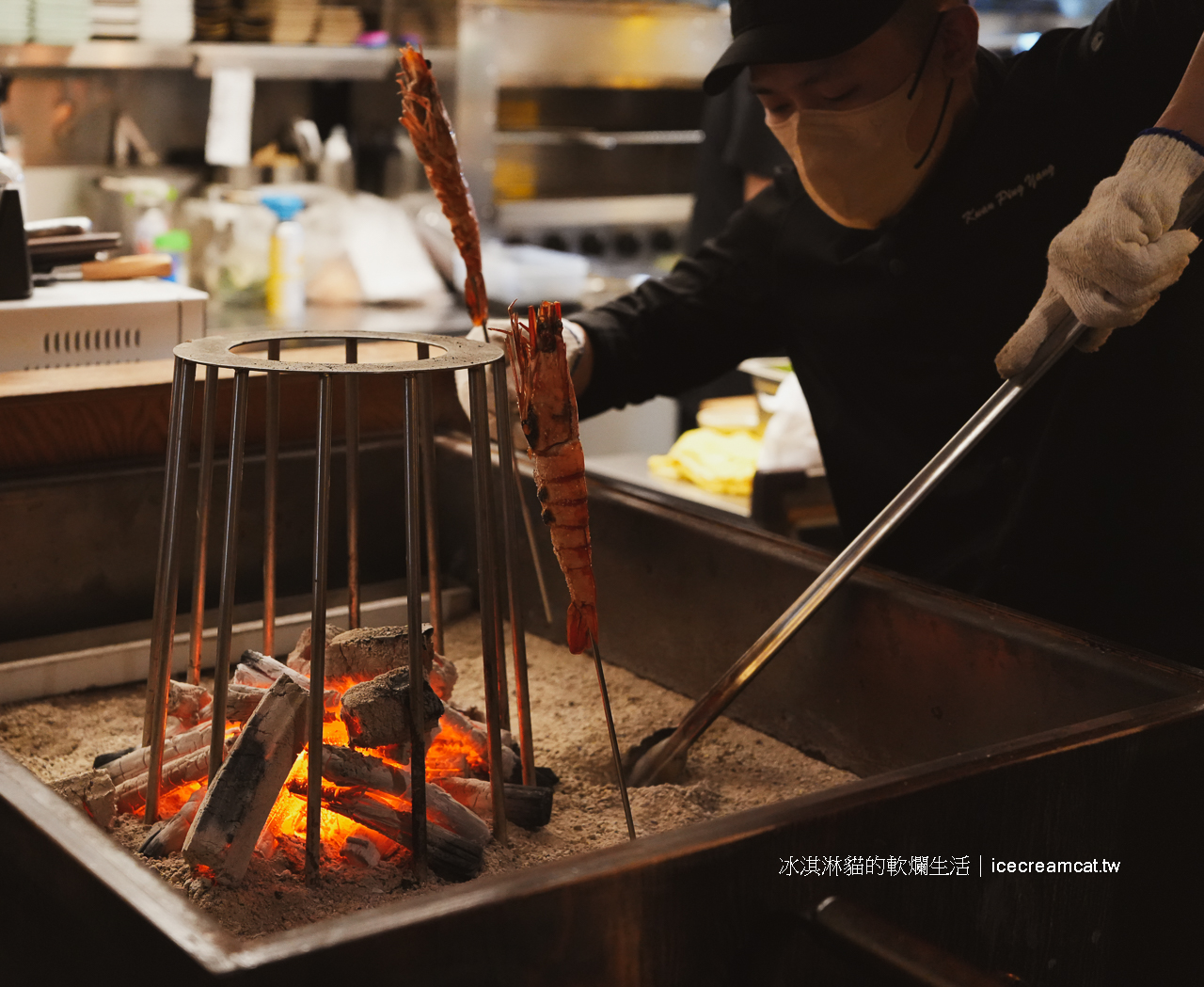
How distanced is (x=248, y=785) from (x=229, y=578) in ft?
0.57

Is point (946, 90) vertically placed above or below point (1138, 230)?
above

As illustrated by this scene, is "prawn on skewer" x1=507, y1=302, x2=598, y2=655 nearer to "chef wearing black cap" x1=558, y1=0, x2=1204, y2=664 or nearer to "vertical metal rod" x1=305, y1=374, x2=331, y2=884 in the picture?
"vertical metal rod" x1=305, y1=374, x2=331, y2=884

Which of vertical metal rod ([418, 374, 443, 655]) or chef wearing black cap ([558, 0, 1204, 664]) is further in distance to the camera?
chef wearing black cap ([558, 0, 1204, 664])

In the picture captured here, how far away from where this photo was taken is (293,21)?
3.93m

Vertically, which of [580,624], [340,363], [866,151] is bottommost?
[580,624]

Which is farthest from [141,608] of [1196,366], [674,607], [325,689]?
[1196,366]

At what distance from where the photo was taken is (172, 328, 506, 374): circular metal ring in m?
0.98

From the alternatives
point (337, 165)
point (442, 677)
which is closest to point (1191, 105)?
point (442, 677)

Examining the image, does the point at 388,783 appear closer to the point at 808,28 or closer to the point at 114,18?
the point at 808,28

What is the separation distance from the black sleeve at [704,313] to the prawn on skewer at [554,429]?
0.76m

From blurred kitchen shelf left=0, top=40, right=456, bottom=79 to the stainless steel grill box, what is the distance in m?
2.72

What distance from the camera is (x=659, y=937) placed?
83 centimetres

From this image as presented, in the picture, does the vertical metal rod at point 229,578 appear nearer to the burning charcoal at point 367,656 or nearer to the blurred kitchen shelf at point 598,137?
the burning charcoal at point 367,656

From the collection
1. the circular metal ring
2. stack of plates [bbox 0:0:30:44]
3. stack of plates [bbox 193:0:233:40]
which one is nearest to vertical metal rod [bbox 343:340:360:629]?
the circular metal ring
